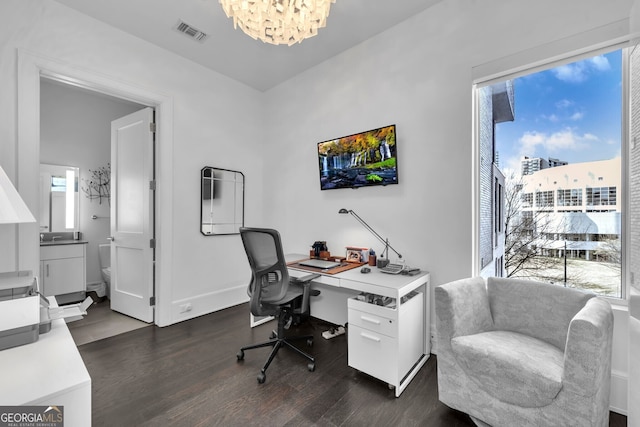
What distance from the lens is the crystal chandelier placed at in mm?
1568

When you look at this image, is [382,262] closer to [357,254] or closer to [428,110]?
[357,254]

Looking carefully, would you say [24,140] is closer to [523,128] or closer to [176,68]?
[176,68]

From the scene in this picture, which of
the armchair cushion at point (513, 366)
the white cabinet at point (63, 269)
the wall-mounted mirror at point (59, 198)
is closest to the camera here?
the armchair cushion at point (513, 366)

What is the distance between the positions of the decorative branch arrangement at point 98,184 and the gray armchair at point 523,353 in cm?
491

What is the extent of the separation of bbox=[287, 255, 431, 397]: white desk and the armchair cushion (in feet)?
1.27

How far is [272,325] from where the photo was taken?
2980mm

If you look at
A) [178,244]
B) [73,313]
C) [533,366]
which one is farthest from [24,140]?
[533,366]

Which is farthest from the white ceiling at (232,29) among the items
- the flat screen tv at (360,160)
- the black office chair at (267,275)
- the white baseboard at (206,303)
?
the white baseboard at (206,303)

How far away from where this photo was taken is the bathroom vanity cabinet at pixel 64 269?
3.50m

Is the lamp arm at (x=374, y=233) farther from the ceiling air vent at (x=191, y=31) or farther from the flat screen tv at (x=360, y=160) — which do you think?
the ceiling air vent at (x=191, y=31)

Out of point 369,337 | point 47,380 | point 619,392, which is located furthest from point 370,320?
point 47,380

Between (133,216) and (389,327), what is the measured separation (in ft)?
10.0

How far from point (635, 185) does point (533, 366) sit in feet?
3.31

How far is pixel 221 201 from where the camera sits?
3523mm
